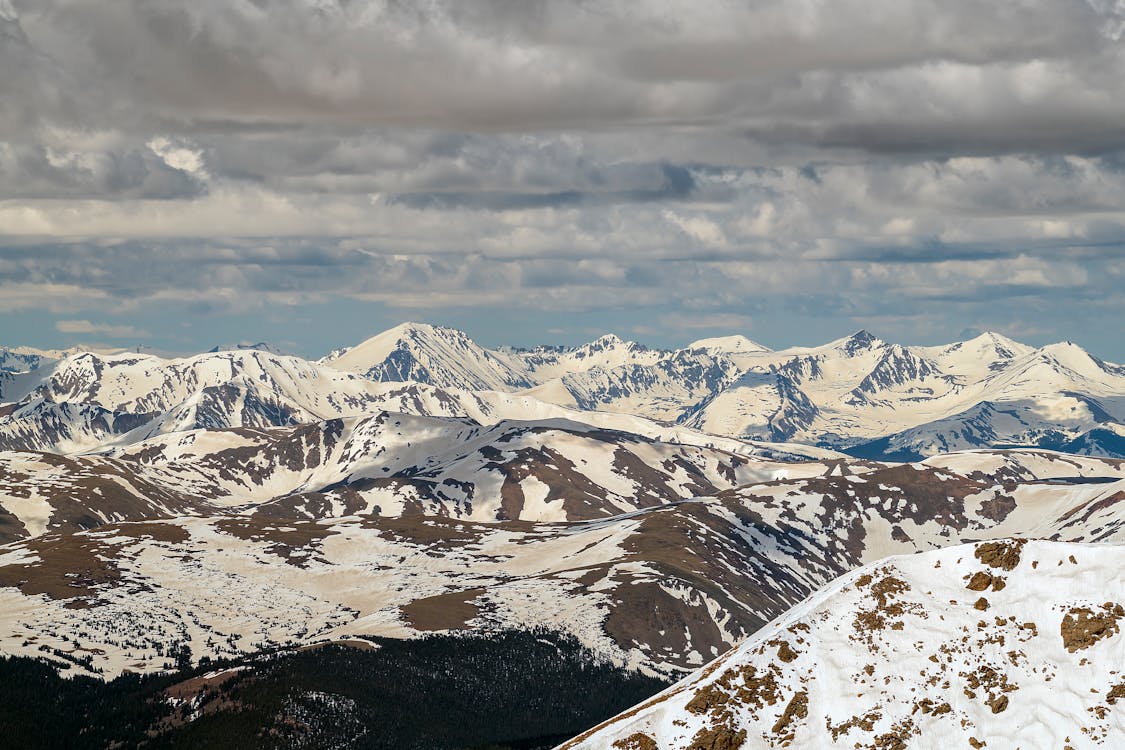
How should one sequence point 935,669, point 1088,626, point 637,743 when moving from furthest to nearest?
point 637,743 → point 935,669 → point 1088,626

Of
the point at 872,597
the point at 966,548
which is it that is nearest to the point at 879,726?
the point at 872,597

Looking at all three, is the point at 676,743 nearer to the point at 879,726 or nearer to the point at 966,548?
the point at 879,726

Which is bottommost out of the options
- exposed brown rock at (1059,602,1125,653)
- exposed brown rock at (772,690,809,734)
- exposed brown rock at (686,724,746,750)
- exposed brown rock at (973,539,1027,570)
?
exposed brown rock at (686,724,746,750)

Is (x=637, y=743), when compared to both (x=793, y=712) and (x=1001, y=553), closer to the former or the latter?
(x=793, y=712)

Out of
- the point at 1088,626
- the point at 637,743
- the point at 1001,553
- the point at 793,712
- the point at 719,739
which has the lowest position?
the point at 637,743

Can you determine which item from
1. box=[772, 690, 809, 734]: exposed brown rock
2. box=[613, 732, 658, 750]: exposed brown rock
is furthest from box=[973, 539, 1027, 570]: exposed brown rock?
box=[613, 732, 658, 750]: exposed brown rock

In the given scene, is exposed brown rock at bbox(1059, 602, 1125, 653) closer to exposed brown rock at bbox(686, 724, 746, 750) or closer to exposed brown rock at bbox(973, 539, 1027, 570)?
exposed brown rock at bbox(973, 539, 1027, 570)

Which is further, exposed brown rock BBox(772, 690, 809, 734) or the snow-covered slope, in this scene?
exposed brown rock BBox(772, 690, 809, 734)

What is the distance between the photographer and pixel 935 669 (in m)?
91.0

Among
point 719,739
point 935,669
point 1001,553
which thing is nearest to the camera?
point 719,739

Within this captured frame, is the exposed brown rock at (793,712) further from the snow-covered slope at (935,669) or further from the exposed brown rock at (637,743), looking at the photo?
the exposed brown rock at (637,743)

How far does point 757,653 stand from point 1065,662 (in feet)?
70.3

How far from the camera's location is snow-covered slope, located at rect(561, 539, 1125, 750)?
284 feet

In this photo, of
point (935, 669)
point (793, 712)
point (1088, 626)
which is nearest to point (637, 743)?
point (793, 712)
